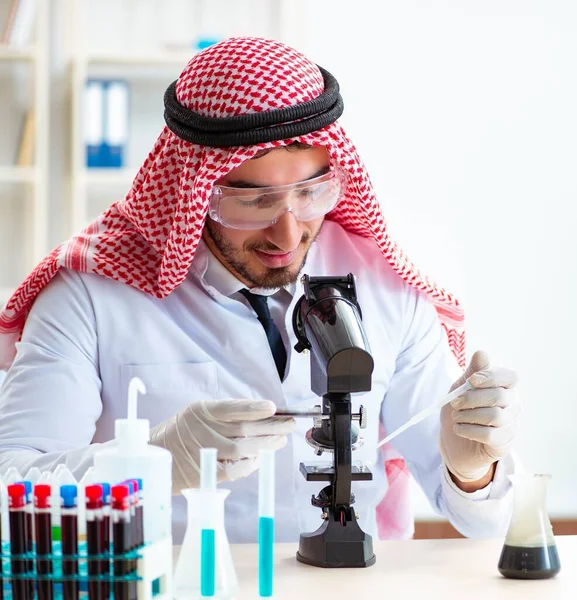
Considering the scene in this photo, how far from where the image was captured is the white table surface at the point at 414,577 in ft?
3.82

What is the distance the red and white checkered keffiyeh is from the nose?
135 mm

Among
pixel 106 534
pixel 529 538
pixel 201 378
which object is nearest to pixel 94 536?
pixel 106 534

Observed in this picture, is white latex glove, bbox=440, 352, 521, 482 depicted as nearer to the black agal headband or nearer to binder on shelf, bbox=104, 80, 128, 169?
the black agal headband

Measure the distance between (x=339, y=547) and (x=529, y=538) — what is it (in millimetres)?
268

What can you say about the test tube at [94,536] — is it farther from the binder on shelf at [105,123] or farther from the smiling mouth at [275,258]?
the binder on shelf at [105,123]

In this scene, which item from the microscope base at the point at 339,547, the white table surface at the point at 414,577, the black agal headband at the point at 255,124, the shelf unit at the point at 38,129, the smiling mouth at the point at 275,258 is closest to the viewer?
the white table surface at the point at 414,577

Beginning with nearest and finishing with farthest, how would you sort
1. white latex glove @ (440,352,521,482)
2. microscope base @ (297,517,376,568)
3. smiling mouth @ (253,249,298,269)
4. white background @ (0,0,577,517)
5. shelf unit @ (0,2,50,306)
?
microscope base @ (297,517,376,568) → white latex glove @ (440,352,521,482) → smiling mouth @ (253,249,298,269) → shelf unit @ (0,2,50,306) → white background @ (0,0,577,517)

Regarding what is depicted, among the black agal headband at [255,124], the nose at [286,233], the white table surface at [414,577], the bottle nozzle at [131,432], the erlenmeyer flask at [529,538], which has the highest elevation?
the black agal headband at [255,124]

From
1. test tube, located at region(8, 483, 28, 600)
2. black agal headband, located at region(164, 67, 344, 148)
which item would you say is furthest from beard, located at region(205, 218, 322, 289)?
test tube, located at region(8, 483, 28, 600)

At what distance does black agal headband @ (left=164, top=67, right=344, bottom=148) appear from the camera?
1608mm

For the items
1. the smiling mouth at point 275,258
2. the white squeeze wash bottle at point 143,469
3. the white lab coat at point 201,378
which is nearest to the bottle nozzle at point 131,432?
the white squeeze wash bottle at point 143,469

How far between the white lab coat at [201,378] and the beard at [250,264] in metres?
0.04

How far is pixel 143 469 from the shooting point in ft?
3.29

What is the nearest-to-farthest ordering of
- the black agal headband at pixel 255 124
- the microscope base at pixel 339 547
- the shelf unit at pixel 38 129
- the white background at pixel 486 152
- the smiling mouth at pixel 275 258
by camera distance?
the microscope base at pixel 339 547
the black agal headband at pixel 255 124
the smiling mouth at pixel 275 258
the shelf unit at pixel 38 129
the white background at pixel 486 152
